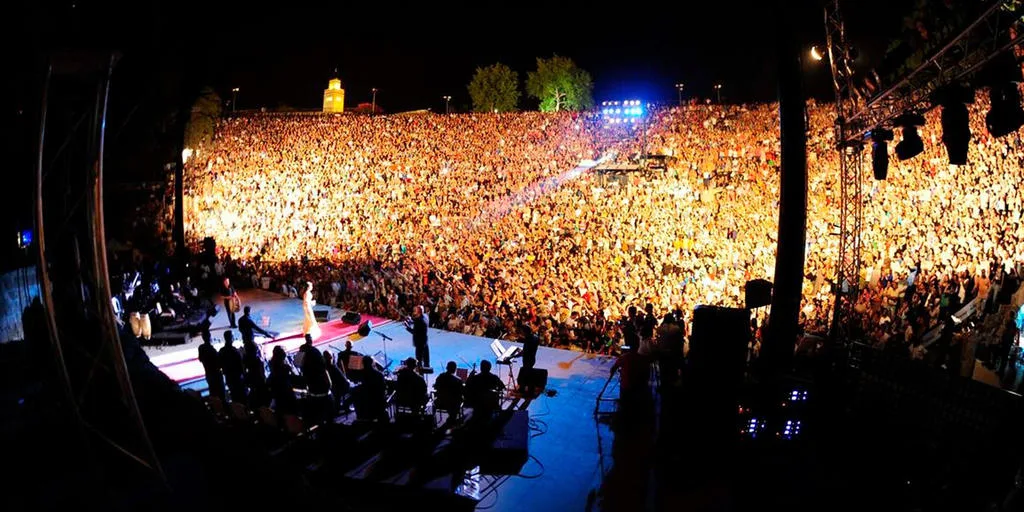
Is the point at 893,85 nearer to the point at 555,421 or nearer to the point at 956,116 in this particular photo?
the point at 956,116

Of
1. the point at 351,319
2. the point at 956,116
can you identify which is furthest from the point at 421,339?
the point at 956,116

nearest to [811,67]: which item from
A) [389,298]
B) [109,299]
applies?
[389,298]

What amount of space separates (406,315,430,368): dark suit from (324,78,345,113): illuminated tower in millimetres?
68687

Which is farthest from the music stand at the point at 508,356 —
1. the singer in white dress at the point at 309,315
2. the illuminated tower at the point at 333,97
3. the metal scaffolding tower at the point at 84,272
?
the illuminated tower at the point at 333,97

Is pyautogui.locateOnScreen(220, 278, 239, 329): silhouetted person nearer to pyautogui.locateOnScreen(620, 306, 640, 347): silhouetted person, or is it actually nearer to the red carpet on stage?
the red carpet on stage

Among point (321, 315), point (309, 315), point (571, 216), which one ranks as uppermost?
point (571, 216)

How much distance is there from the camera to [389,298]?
11867 mm

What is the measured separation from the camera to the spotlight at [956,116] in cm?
566

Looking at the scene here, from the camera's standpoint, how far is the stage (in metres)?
5.53

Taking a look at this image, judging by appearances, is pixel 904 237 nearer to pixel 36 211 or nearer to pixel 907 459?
pixel 907 459

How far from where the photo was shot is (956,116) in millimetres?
5695

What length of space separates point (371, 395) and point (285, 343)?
4478mm

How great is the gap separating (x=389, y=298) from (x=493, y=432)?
619 centimetres

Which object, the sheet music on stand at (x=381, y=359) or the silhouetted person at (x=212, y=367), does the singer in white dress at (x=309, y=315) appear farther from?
the silhouetted person at (x=212, y=367)
